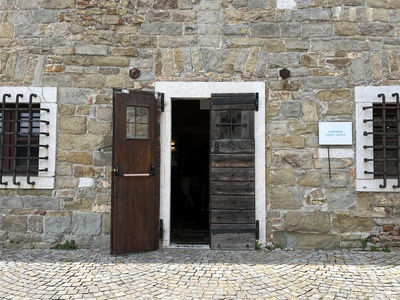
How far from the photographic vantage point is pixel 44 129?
4.95m

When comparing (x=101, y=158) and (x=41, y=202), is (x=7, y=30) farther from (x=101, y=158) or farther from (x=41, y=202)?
(x=41, y=202)

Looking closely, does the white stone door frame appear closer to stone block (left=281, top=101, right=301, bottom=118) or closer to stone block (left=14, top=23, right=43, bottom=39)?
stone block (left=281, top=101, right=301, bottom=118)

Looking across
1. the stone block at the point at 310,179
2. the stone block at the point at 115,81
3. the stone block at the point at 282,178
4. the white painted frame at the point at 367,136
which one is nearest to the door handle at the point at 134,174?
the stone block at the point at 115,81

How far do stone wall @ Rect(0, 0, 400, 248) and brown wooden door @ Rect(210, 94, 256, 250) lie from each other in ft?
0.91

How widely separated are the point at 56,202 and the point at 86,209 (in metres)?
0.41

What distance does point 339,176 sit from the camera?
483 cm

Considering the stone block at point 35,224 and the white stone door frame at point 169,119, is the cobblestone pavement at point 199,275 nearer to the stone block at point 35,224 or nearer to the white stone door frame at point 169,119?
the stone block at point 35,224

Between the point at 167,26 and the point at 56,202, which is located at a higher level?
the point at 167,26

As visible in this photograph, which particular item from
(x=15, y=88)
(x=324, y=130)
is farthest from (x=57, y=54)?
(x=324, y=130)

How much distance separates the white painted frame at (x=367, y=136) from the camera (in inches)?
188

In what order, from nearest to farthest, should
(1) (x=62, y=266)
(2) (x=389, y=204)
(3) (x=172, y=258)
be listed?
(1) (x=62, y=266) < (3) (x=172, y=258) < (2) (x=389, y=204)

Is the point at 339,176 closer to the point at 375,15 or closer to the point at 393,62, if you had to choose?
the point at 393,62

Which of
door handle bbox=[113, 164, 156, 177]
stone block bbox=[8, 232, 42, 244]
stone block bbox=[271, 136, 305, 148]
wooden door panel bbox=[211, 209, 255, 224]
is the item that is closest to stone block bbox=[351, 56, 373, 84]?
stone block bbox=[271, 136, 305, 148]

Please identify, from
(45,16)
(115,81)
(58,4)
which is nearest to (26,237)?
(115,81)
